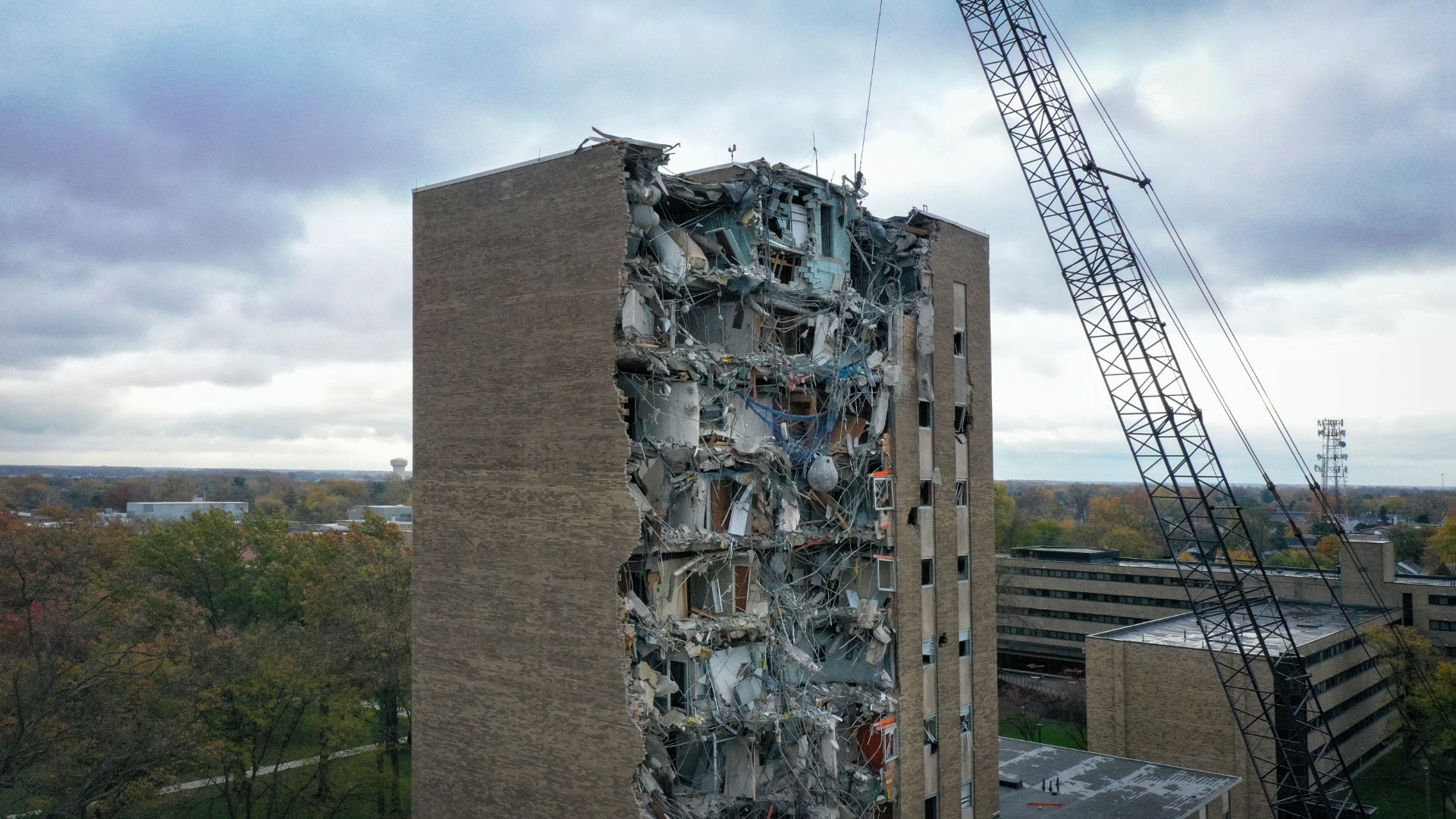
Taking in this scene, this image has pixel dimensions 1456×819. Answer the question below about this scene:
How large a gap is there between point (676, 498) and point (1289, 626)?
45.5m

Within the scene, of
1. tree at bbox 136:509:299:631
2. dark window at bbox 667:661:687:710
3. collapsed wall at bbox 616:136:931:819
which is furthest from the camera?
tree at bbox 136:509:299:631

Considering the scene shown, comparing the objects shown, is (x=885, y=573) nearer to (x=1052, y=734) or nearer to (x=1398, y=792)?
(x=1052, y=734)

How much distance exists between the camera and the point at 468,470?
23.6 m

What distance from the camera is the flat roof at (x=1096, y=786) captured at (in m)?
34.0

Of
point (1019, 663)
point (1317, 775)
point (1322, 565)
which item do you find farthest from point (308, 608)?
point (1322, 565)

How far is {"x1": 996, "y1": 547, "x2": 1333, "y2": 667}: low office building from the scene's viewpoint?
234 feet

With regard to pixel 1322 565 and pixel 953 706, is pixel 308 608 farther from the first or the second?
pixel 1322 565

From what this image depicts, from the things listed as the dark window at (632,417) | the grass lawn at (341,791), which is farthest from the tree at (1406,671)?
the grass lawn at (341,791)

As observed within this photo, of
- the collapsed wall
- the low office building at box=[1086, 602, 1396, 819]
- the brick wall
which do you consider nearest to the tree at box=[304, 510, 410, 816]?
the brick wall

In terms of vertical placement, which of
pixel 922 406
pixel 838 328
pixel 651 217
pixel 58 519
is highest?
pixel 651 217

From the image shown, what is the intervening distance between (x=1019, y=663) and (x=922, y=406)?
177ft

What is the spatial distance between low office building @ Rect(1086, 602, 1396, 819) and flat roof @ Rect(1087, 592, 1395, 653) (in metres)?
0.10

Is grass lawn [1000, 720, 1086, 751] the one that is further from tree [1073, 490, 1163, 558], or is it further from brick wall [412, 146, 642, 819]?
brick wall [412, 146, 642, 819]

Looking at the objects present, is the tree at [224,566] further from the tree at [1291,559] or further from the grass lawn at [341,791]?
the tree at [1291,559]
